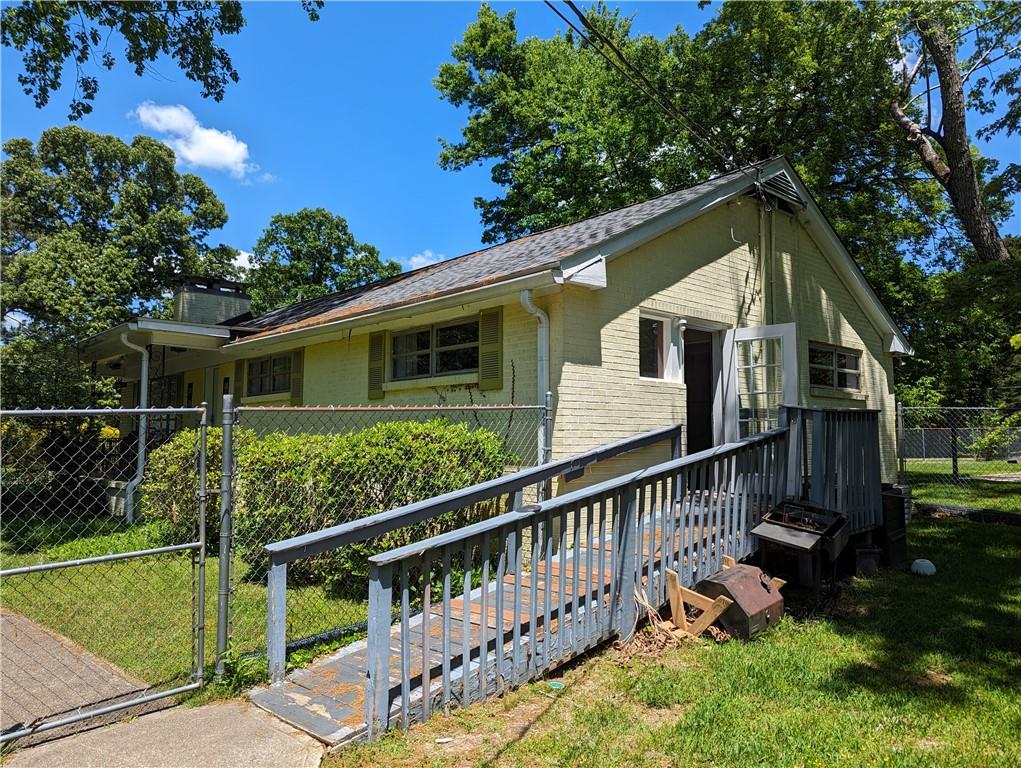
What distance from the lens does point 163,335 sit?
11.1 meters

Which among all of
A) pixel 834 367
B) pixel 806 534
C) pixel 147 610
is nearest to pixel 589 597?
pixel 806 534

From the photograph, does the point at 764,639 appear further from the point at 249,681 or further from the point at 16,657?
the point at 16,657

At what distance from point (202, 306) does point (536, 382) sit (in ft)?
43.1

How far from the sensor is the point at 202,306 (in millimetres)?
16969

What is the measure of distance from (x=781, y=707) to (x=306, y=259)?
34367 mm

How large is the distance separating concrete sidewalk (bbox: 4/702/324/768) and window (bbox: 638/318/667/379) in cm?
590

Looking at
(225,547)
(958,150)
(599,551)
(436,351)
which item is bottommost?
(599,551)

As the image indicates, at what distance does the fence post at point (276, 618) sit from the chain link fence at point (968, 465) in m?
6.98

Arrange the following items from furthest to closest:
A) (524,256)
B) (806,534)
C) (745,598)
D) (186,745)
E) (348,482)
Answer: (524,256)
(348,482)
(806,534)
(745,598)
(186,745)

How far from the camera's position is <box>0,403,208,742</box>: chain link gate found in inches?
147

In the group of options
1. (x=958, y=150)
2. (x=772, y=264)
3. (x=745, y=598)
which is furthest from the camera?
(x=958, y=150)

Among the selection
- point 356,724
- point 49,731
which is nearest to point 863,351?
point 356,724

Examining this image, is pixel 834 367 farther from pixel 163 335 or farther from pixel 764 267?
pixel 163 335

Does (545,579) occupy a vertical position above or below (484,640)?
above
